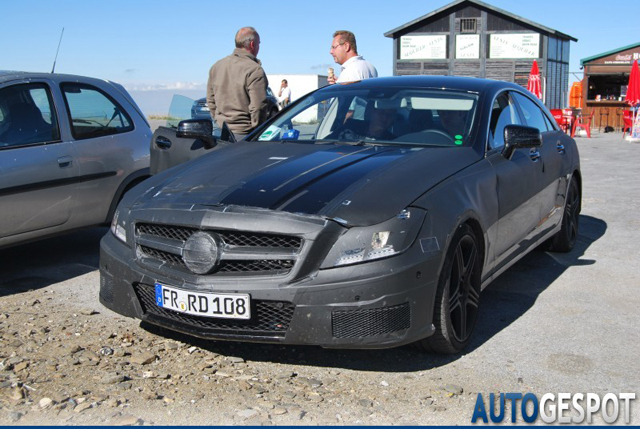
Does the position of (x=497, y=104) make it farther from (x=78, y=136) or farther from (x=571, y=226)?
(x=78, y=136)

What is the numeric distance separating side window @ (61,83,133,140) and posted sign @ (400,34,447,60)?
34756 millimetres

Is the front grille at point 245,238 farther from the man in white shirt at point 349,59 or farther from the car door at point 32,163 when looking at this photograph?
the man in white shirt at point 349,59

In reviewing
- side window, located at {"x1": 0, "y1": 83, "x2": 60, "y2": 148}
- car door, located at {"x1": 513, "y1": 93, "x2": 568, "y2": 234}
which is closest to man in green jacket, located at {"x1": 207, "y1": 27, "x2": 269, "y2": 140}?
side window, located at {"x1": 0, "y1": 83, "x2": 60, "y2": 148}

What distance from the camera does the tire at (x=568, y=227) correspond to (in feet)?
21.8

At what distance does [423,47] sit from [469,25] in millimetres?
2644

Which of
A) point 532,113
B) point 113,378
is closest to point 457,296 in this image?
point 113,378

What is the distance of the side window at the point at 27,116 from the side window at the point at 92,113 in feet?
0.57

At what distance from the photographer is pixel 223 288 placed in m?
3.72

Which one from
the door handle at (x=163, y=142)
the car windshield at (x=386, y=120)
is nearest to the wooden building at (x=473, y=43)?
the door handle at (x=163, y=142)

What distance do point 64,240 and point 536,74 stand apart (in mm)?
20776

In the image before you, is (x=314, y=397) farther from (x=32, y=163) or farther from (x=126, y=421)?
(x=32, y=163)

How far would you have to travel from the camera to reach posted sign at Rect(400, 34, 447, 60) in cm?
3988

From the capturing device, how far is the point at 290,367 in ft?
13.1

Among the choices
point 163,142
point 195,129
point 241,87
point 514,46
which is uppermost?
point 514,46
